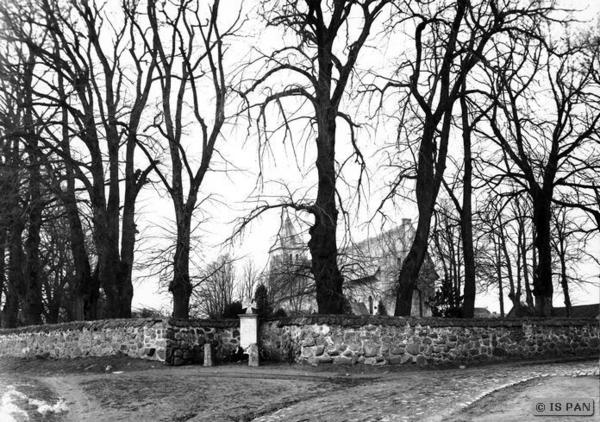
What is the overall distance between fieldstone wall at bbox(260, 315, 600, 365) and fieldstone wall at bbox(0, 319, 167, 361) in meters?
3.03

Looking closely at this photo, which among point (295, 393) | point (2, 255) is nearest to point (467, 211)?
point (295, 393)

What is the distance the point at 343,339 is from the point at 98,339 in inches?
293

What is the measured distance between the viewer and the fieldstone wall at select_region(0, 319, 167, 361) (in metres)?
17.9

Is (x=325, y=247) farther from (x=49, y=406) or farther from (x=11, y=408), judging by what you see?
(x=11, y=408)

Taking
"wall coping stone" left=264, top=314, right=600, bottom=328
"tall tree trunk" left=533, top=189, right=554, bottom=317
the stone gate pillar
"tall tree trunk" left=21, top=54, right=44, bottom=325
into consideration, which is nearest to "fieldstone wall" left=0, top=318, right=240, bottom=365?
the stone gate pillar

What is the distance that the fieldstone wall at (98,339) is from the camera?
58.6 feet

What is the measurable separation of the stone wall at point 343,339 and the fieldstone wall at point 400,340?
24 millimetres

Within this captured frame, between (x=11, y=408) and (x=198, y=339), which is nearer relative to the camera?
(x=11, y=408)

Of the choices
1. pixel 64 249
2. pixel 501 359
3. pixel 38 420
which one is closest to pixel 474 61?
pixel 501 359

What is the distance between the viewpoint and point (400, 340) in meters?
16.3

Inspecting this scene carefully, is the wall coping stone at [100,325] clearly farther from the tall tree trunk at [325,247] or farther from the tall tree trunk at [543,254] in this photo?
the tall tree trunk at [543,254]

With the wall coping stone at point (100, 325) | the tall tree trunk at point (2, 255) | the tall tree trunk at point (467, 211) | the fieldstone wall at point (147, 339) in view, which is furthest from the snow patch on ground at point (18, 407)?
the tall tree trunk at point (467, 211)

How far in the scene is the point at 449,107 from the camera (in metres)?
19.8

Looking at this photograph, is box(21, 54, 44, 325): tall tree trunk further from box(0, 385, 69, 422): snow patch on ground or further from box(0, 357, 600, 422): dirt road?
box(0, 385, 69, 422): snow patch on ground
